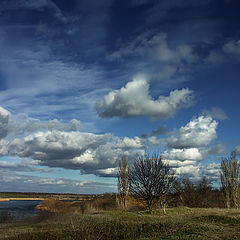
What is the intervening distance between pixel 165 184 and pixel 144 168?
135 inches

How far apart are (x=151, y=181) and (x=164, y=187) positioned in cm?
192

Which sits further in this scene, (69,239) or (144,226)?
(144,226)

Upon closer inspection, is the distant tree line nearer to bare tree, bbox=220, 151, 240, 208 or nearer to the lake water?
bare tree, bbox=220, 151, 240, 208

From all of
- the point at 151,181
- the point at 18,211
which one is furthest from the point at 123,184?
the point at 18,211

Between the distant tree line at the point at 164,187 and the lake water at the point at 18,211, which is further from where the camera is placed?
the lake water at the point at 18,211

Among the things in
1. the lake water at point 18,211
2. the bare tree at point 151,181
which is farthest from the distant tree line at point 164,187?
the lake water at point 18,211

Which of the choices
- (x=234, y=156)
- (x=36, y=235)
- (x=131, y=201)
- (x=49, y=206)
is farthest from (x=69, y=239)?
(x=49, y=206)

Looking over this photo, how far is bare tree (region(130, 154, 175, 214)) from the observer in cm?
3366

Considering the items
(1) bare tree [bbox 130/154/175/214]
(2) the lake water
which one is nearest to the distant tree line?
(1) bare tree [bbox 130/154/175/214]

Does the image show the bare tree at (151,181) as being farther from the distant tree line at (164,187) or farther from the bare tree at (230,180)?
the bare tree at (230,180)

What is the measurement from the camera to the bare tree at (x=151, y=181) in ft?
110

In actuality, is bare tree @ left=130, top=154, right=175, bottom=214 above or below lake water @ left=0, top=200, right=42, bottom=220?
above

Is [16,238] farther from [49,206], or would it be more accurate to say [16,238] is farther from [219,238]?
[49,206]

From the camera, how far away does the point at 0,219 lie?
43.5 metres
